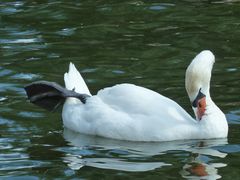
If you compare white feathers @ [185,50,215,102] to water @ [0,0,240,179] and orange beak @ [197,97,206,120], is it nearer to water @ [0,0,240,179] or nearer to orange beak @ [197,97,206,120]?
orange beak @ [197,97,206,120]

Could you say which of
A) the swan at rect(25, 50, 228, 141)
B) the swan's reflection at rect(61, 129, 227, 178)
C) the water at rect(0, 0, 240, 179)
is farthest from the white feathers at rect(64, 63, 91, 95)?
the swan's reflection at rect(61, 129, 227, 178)

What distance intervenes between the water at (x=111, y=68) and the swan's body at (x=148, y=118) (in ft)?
0.32

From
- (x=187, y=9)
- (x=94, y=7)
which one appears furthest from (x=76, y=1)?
(x=187, y=9)

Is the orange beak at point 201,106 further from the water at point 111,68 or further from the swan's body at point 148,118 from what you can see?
the water at point 111,68

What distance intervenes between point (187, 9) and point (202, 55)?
6.65 meters

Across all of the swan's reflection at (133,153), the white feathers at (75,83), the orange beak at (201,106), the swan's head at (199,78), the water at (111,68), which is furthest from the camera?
the white feathers at (75,83)

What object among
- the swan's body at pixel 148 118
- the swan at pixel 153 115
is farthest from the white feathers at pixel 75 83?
the swan's body at pixel 148 118

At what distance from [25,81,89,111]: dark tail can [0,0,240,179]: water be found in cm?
16

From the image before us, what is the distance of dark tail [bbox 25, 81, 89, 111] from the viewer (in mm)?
11266

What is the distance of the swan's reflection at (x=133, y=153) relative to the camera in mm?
9398

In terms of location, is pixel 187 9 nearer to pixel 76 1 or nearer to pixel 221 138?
pixel 76 1

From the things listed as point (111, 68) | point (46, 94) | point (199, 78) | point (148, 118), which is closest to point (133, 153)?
point (148, 118)

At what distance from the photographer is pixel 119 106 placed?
10609mm

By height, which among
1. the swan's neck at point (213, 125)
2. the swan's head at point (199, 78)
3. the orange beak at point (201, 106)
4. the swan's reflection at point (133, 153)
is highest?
the swan's head at point (199, 78)
